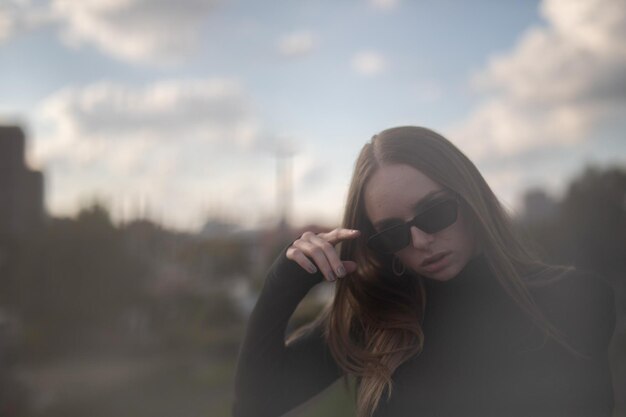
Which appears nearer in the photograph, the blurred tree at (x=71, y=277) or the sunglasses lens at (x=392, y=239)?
the sunglasses lens at (x=392, y=239)

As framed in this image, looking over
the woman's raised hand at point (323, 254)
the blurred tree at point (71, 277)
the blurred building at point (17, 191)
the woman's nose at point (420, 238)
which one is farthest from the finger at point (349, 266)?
the blurred building at point (17, 191)

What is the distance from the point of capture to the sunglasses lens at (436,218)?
1.30 metres

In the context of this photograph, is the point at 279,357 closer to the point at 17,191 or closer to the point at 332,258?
the point at 332,258

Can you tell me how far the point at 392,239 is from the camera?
132 cm

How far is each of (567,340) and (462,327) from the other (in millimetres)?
217

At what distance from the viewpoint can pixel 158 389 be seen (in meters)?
10.1

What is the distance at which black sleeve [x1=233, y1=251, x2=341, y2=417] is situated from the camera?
54.5 inches

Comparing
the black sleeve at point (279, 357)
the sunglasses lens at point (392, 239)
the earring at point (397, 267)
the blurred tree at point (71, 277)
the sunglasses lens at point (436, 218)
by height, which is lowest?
the blurred tree at point (71, 277)

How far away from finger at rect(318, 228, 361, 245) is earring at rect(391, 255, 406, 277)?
187 mm

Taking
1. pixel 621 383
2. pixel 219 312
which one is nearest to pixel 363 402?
pixel 621 383

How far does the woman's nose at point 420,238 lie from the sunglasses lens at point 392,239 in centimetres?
1

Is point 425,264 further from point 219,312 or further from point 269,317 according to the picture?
point 219,312

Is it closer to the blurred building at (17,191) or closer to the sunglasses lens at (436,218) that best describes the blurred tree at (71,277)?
the blurred building at (17,191)

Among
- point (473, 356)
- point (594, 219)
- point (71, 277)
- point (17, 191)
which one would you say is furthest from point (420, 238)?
point (594, 219)
